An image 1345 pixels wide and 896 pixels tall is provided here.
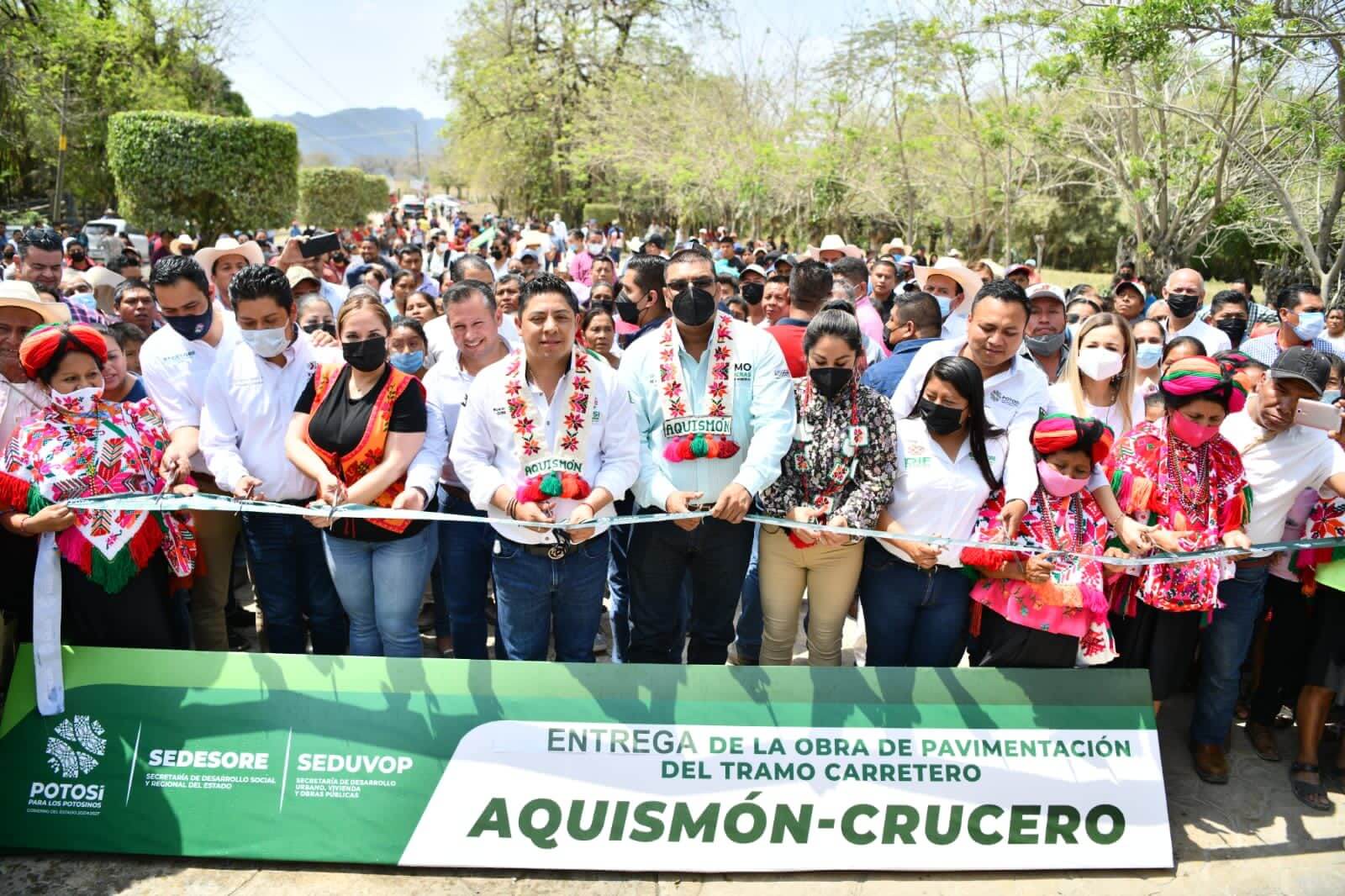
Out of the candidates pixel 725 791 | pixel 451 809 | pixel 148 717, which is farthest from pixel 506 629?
pixel 148 717

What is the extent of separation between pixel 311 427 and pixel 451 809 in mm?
1603

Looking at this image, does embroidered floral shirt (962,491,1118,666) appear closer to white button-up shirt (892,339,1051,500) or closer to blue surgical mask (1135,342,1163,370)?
white button-up shirt (892,339,1051,500)

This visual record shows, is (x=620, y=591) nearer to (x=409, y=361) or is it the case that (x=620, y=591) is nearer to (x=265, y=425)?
(x=409, y=361)

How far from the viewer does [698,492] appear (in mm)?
3639

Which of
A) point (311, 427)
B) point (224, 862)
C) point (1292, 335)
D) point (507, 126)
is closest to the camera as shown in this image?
point (224, 862)

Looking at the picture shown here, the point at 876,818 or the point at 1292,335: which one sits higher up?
the point at 1292,335

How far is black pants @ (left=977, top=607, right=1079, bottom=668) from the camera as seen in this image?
3604mm

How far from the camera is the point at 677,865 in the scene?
3.29 meters

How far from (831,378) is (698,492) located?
70 cm

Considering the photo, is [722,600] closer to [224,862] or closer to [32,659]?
[224,862]

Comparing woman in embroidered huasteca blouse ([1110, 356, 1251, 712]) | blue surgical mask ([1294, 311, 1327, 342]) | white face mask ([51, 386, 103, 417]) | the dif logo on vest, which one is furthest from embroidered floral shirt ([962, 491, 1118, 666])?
blue surgical mask ([1294, 311, 1327, 342])

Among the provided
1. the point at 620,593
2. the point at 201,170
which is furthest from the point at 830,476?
the point at 201,170

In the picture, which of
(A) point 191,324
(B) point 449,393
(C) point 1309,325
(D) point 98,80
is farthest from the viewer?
(D) point 98,80

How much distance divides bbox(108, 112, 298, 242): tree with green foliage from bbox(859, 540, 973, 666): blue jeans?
1026 inches
